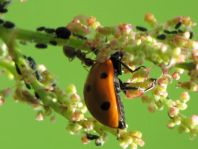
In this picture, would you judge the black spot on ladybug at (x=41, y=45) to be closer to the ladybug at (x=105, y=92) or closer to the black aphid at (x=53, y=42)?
the black aphid at (x=53, y=42)

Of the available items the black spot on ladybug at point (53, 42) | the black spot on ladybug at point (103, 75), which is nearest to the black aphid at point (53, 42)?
the black spot on ladybug at point (53, 42)

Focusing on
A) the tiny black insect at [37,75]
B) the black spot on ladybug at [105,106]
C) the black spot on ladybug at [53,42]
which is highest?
the black spot on ladybug at [53,42]

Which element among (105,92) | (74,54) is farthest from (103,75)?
(74,54)

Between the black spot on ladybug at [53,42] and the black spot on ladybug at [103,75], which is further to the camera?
the black spot on ladybug at [103,75]

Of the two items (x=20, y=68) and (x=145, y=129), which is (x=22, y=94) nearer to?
(x=20, y=68)

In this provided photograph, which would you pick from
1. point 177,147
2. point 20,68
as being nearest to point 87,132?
point 20,68

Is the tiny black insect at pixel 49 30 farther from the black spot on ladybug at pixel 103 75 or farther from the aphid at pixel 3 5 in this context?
the black spot on ladybug at pixel 103 75

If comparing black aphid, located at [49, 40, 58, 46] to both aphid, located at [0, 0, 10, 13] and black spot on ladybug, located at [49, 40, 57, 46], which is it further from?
aphid, located at [0, 0, 10, 13]

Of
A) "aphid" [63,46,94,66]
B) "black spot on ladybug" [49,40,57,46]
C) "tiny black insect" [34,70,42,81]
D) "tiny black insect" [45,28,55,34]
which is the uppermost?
"tiny black insect" [45,28,55,34]

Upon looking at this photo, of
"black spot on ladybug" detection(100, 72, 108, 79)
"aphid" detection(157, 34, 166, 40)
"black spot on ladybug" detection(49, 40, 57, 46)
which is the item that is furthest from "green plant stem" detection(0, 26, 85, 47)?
"black spot on ladybug" detection(100, 72, 108, 79)

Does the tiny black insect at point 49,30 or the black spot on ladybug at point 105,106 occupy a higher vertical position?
the tiny black insect at point 49,30

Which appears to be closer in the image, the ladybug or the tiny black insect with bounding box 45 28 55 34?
the tiny black insect with bounding box 45 28 55 34
